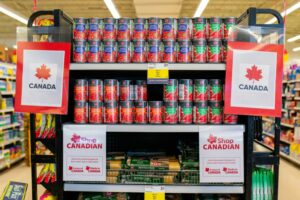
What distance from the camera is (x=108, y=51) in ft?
5.69

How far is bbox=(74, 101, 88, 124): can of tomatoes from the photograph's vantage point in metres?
1.78

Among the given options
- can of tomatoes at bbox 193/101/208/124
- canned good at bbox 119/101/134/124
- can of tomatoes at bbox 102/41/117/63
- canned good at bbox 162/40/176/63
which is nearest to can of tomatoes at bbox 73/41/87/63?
can of tomatoes at bbox 102/41/117/63

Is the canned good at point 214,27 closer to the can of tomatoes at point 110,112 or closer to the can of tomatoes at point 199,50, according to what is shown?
the can of tomatoes at point 199,50

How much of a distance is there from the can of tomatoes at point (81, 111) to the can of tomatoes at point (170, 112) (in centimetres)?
51

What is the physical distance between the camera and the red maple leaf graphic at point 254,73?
170 cm

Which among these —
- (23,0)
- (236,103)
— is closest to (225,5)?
(23,0)

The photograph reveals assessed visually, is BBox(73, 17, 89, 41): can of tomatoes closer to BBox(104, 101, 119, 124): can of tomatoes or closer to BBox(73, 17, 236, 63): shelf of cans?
BBox(73, 17, 236, 63): shelf of cans

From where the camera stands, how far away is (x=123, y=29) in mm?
1742

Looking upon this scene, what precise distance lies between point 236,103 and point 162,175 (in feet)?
2.12

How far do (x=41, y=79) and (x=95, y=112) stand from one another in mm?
391

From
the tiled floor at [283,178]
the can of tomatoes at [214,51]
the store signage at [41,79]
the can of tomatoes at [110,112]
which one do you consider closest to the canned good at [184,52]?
the can of tomatoes at [214,51]

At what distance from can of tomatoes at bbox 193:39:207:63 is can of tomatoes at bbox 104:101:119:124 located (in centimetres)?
58

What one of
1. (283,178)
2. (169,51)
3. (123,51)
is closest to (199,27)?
(169,51)

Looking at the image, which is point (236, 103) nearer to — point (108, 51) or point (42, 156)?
point (108, 51)
